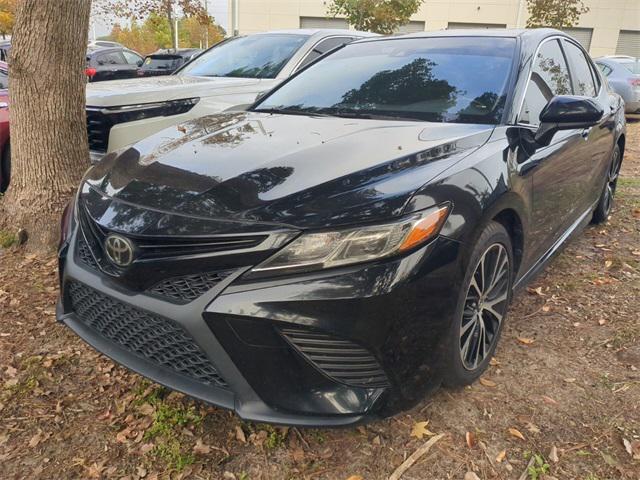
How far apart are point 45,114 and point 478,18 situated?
35124 millimetres

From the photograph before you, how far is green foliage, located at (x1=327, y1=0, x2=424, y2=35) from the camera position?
21.7 metres

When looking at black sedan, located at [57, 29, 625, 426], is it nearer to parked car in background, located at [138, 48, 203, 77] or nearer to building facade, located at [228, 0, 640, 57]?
parked car in background, located at [138, 48, 203, 77]

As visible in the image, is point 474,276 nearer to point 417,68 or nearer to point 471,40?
point 417,68

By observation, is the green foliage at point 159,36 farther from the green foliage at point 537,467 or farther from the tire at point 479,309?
the green foliage at point 537,467

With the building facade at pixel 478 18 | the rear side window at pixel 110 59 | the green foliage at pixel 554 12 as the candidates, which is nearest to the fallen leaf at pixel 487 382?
the rear side window at pixel 110 59

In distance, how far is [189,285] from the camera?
1847 millimetres

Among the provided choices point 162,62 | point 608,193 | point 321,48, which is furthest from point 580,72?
point 162,62

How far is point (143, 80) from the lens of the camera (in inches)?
209

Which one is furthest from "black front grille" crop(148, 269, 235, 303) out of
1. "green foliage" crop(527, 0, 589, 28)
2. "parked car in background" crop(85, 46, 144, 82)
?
"green foliage" crop(527, 0, 589, 28)

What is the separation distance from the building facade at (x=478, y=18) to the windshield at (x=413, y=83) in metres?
31.7

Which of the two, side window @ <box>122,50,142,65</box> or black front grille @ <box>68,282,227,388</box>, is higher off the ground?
side window @ <box>122,50,142,65</box>

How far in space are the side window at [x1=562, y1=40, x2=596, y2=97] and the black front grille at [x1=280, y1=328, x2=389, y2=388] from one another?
8.80 feet

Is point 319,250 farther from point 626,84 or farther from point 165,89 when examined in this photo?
point 626,84

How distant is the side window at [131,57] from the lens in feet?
52.1
